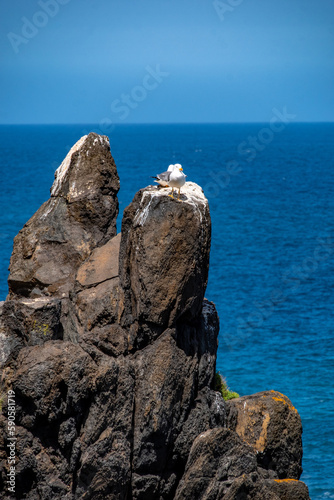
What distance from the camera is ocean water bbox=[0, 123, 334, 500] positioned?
42.8 meters

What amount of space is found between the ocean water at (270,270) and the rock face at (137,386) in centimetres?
1374

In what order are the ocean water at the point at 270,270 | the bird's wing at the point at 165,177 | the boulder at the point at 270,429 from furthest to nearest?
the ocean water at the point at 270,270 < the boulder at the point at 270,429 < the bird's wing at the point at 165,177

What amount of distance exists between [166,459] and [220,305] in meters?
38.4

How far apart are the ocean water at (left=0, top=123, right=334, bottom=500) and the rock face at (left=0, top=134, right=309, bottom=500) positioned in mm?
13744

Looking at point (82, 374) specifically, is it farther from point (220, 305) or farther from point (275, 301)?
point (275, 301)

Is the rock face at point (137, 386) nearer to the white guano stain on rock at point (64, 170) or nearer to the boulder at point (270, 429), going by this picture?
the boulder at point (270, 429)

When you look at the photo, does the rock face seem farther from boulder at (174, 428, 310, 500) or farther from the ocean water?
the ocean water

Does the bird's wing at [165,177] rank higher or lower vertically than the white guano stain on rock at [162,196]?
higher

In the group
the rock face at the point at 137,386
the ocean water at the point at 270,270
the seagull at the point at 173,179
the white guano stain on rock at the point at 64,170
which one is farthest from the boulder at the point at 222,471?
the ocean water at the point at 270,270

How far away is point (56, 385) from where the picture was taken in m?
18.2

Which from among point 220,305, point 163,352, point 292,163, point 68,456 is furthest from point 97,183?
point 292,163

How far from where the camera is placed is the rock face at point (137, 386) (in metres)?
18.3

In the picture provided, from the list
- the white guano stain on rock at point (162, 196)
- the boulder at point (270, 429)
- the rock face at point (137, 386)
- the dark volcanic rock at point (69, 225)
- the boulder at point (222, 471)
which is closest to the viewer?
the rock face at point (137, 386)

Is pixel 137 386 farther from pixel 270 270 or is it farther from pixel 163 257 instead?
Result: pixel 270 270
